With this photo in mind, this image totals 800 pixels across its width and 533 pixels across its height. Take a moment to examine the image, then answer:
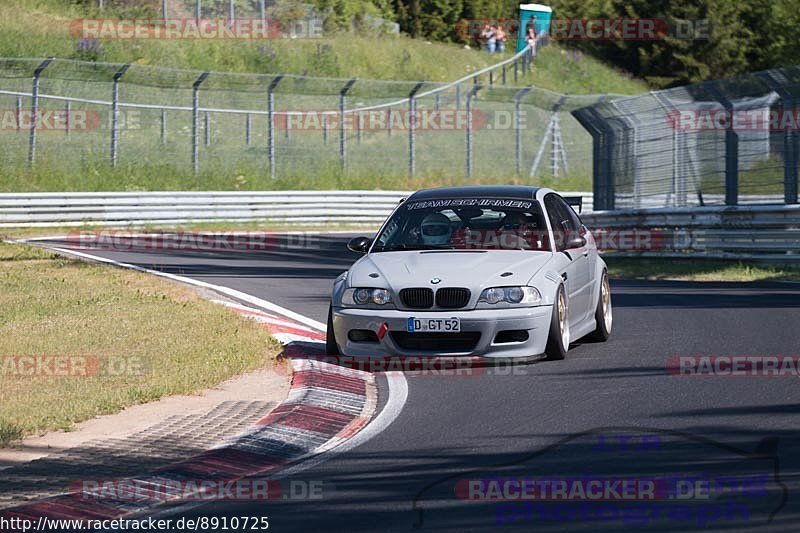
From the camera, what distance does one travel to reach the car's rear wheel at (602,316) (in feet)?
38.7

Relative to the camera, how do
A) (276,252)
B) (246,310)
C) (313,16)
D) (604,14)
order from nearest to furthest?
(246,310), (276,252), (313,16), (604,14)

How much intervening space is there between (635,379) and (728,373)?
77 centimetres

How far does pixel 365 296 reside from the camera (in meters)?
10.4

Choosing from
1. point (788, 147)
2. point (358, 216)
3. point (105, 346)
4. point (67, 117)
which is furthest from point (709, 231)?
point (67, 117)

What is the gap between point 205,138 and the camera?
35.7 m

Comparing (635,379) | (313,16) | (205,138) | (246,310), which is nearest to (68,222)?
(205,138)

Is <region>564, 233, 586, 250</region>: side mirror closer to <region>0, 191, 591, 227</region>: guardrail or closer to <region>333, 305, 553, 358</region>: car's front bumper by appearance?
<region>333, 305, 553, 358</region>: car's front bumper

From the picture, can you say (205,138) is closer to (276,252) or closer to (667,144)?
(276,252)

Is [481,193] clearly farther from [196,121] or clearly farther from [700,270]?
[196,121]

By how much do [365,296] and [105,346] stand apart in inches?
101

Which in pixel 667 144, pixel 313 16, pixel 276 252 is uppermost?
pixel 313 16

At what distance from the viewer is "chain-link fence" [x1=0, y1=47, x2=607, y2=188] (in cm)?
3306

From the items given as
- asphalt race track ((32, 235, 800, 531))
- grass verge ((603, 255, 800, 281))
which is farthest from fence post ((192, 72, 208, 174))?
asphalt race track ((32, 235, 800, 531))

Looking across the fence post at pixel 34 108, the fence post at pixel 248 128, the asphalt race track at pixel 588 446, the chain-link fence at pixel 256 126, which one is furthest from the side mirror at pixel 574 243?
the fence post at pixel 248 128
